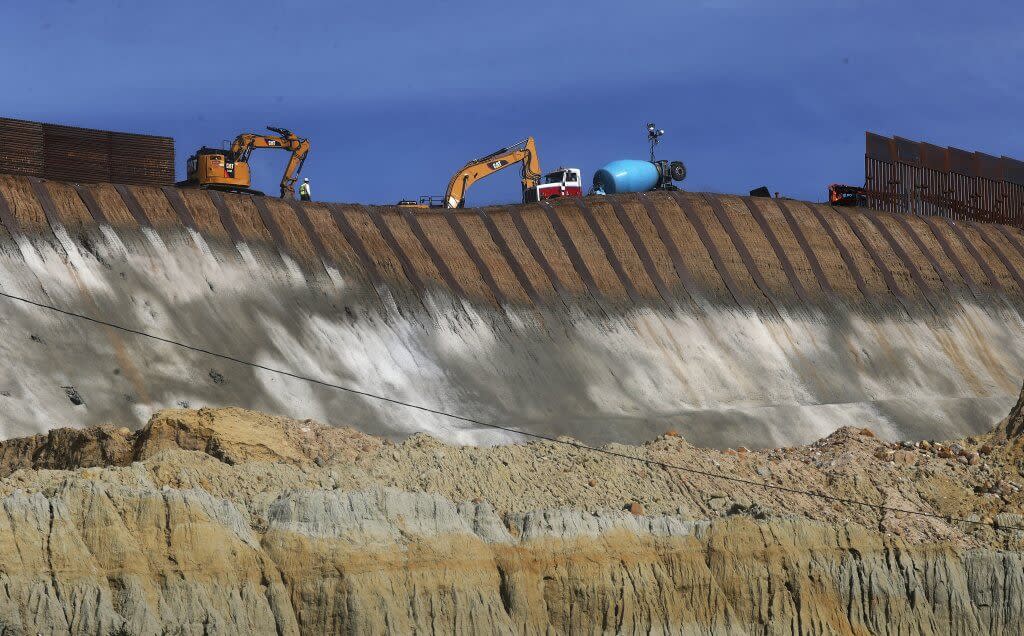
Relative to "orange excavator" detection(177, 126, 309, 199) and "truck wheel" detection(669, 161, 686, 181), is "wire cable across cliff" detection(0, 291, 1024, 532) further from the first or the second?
"truck wheel" detection(669, 161, 686, 181)

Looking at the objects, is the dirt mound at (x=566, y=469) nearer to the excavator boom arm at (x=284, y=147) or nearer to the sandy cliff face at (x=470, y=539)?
the sandy cliff face at (x=470, y=539)

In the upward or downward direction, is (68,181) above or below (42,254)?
above

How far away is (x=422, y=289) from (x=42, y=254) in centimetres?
1031

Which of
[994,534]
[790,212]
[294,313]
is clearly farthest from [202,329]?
[790,212]

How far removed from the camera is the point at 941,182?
59562 millimetres

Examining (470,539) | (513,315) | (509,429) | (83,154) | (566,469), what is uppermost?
(83,154)

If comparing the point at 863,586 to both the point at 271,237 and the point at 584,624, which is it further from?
the point at 271,237

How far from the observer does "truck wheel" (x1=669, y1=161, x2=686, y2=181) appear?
181ft

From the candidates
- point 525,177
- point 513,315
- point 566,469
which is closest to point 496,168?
point 525,177

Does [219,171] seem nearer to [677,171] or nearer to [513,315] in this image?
[513,315]

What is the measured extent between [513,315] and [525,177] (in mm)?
15290

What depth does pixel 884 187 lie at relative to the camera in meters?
57.6

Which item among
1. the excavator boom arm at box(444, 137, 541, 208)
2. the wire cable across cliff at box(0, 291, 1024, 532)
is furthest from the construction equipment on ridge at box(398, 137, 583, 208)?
the wire cable across cliff at box(0, 291, 1024, 532)

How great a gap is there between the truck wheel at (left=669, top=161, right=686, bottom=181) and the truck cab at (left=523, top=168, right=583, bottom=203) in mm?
3354
